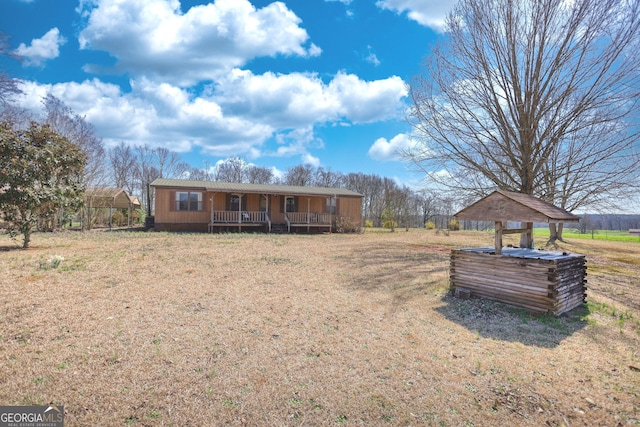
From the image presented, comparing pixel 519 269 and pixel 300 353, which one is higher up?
pixel 519 269

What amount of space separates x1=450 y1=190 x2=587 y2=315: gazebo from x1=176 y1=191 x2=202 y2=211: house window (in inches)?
708

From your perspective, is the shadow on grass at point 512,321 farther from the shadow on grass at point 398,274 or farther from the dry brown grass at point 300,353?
the shadow on grass at point 398,274

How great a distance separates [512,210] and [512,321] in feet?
6.54

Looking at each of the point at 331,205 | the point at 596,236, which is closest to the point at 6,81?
the point at 331,205

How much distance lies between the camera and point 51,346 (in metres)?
3.93

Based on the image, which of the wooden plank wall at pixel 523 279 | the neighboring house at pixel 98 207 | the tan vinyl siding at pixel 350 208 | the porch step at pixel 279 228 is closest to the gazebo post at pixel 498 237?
the wooden plank wall at pixel 523 279

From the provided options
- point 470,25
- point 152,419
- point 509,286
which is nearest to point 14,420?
point 152,419

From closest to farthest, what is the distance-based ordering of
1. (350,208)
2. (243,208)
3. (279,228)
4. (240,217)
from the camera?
(240,217) < (279,228) < (243,208) < (350,208)

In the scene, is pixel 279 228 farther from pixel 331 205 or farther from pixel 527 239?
pixel 527 239

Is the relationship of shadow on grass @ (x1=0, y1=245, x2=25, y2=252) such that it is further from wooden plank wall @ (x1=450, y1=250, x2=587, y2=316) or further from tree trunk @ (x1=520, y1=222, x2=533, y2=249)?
tree trunk @ (x1=520, y1=222, x2=533, y2=249)

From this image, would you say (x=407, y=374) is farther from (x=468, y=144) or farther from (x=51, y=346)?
(x=468, y=144)

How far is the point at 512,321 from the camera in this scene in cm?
545

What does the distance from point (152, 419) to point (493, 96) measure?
468 inches

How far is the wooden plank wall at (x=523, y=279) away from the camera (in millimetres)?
Answer: 5648
